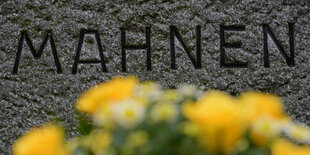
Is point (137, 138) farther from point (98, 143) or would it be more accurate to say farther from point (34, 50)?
point (34, 50)

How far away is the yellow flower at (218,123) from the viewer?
1.85 feet

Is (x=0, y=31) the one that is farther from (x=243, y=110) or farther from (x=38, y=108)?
(x=243, y=110)

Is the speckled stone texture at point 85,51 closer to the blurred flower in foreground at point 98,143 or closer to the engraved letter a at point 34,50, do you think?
the engraved letter a at point 34,50

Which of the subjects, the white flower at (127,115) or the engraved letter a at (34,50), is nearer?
the white flower at (127,115)

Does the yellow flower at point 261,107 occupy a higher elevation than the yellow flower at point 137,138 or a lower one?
higher

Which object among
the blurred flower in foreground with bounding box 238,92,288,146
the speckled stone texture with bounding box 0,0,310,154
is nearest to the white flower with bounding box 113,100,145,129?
the blurred flower in foreground with bounding box 238,92,288,146

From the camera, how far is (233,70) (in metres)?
2.32

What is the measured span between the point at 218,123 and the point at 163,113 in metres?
0.09

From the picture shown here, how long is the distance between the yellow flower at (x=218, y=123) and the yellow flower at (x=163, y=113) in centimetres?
3

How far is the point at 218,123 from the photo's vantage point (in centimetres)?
56

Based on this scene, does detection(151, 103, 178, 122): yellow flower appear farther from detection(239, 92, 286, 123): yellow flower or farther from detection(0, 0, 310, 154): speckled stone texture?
detection(0, 0, 310, 154): speckled stone texture

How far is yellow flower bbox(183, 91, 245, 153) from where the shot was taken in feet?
1.85

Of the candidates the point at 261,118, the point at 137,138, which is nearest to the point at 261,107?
the point at 261,118

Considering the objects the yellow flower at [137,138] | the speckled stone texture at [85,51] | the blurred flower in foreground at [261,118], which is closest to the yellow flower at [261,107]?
the blurred flower in foreground at [261,118]
